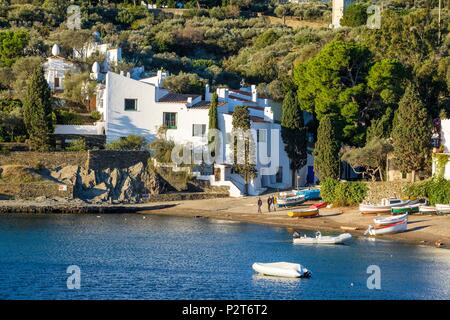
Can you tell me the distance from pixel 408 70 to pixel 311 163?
33.1ft

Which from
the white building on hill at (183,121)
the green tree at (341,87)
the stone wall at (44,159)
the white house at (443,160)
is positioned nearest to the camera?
the white house at (443,160)

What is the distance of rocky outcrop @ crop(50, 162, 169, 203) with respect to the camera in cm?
7625

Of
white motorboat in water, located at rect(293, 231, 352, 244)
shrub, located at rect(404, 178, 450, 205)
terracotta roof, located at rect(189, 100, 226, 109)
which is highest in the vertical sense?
terracotta roof, located at rect(189, 100, 226, 109)

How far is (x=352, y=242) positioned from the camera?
6103 centimetres

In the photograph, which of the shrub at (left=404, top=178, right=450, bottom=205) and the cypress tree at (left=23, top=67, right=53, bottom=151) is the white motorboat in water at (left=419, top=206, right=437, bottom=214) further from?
the cypress tree at (left=23, top=67, right=53, bottom=151)

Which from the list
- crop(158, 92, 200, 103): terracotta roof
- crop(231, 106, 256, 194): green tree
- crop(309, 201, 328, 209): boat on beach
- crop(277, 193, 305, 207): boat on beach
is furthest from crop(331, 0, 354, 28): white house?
crop(309, 201, 328, 209): boat on beach

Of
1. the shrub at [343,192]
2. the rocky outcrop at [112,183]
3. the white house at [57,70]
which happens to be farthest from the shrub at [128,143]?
the shrub at [343,192]

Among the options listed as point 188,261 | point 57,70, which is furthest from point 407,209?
point 57,70

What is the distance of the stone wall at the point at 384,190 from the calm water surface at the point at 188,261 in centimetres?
696

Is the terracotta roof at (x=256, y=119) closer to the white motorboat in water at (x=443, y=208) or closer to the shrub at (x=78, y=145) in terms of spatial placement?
the shrub at (x=78, y=145)

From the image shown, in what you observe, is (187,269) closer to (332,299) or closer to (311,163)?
(332,299)

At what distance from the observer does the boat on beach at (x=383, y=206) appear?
6788cm

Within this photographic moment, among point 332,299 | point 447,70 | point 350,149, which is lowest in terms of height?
point 332,299

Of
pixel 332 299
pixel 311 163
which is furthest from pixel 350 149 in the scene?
pixel 332 299
